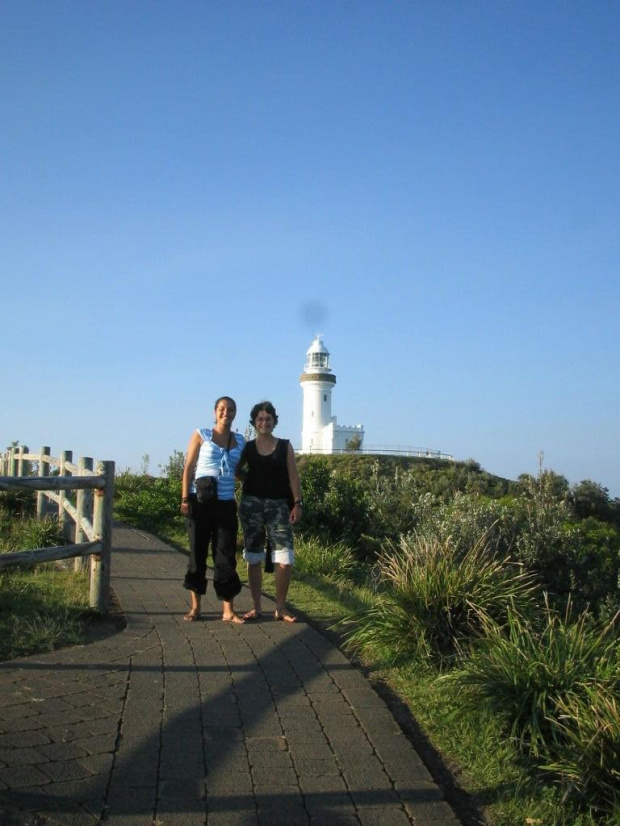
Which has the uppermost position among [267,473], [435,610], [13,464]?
[267,473]

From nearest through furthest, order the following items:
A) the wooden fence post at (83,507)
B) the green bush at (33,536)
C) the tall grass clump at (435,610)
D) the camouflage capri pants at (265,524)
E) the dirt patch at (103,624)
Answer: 1. the tall grass clump at (435,610)
2. the dirt patch at (103,624)
3. the camouflage capri pants at (265,524)
4. the wooden fence post at (83,507)
5. the green bush at (33,536)

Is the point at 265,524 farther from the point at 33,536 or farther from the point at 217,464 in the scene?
the point at 33,536

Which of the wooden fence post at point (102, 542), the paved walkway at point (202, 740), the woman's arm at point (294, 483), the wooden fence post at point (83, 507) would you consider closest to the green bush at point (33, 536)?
the wooden fence post at point (83, 507)

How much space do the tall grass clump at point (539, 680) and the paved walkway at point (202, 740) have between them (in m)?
0.60

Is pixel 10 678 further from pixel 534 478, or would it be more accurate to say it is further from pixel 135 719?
pixel 534 478

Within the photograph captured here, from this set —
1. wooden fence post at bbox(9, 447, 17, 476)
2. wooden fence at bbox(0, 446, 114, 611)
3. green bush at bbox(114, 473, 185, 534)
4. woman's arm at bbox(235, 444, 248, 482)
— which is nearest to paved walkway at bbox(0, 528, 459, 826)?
wooden fence at bbox(0, 446, 114, 611)

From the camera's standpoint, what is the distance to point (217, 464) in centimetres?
718

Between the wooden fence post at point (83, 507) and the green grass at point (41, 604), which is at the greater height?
the wooden fence post at point (83, 507)

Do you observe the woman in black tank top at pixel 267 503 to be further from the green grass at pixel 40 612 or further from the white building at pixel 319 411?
the white building at pixel 319 411

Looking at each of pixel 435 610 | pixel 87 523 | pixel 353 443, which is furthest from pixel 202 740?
pixel 353 443

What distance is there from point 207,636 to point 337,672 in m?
1.31

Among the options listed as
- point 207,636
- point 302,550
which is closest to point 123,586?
point 207,636

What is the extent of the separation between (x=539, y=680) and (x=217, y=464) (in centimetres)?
332

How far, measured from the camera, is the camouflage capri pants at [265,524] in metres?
7.34
